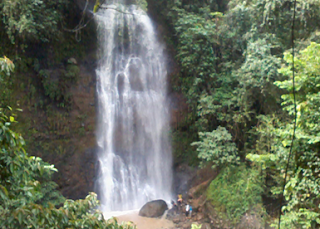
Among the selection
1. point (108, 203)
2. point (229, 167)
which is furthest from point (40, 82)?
point (229, 167)

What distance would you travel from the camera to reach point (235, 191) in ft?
33.5

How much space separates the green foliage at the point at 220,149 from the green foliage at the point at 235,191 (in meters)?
0.47

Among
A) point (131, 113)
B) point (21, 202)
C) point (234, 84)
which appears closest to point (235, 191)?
point (234, 84)

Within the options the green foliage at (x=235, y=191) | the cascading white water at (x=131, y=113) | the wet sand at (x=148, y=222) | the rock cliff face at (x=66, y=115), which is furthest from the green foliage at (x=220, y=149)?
the rock cliff face at (x=66, y=115)

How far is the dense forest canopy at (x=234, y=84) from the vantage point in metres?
6.55

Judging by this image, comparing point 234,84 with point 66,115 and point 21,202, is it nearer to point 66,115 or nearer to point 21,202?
point 66,115

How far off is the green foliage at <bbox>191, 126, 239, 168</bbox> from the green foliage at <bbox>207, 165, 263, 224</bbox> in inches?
18.5

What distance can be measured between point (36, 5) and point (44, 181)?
6.78 meters

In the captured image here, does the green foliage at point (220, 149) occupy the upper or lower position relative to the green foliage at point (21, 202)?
lower

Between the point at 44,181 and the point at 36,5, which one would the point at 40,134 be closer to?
the point at 44,181

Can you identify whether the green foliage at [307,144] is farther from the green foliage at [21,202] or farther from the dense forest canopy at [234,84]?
the green foliage at [21,202]

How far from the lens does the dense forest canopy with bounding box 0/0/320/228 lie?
21.5 ft

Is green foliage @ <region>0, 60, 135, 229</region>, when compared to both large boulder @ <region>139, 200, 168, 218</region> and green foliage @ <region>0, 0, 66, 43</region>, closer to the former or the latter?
large boulder @ <region>139, 200, 168, 218</region>

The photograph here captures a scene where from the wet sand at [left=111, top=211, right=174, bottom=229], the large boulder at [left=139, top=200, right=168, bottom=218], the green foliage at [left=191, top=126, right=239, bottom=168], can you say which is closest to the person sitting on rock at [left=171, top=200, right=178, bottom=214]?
the large boulder at [left=139, top=200, right=168, bottom=218]
